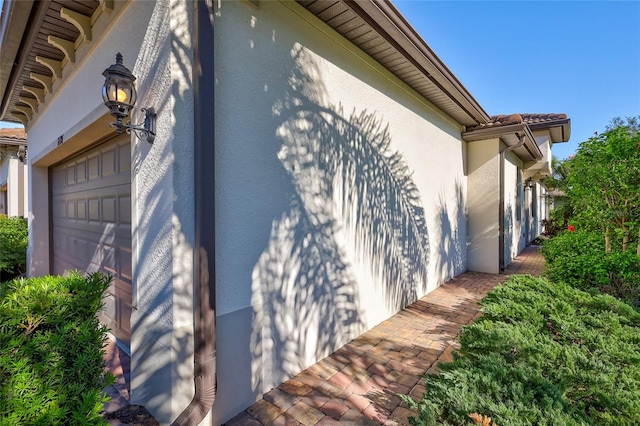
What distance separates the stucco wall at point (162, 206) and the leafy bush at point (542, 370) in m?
1.89

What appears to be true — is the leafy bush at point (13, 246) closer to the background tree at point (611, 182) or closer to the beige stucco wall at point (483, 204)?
the beige stucco wall at point (483, 204)

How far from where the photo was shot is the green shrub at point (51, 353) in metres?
1.66

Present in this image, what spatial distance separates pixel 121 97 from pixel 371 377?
12.4 feet

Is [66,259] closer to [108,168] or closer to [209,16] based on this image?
[108,168]

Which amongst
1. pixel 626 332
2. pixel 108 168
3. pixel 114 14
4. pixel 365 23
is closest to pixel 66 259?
pixel 108 168

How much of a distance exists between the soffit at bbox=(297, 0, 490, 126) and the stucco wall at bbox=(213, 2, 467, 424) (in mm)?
170

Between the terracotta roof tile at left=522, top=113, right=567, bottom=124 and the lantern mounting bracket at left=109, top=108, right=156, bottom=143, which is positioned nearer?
the lantern mounting bracket at left=109, top=108, right=156, bottom=143

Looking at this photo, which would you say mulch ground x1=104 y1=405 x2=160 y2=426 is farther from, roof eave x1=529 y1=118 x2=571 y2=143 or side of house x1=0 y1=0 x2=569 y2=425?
roof eave x1=529 y1=118 x2=571 y2=143

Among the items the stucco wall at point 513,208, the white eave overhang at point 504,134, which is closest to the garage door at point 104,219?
the white eave overhang at point 504,134

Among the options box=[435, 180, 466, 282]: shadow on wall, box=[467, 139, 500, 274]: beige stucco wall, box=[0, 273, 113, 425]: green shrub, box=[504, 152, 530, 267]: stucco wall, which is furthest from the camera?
box=[504, 152, 530, 267]: stucco wall

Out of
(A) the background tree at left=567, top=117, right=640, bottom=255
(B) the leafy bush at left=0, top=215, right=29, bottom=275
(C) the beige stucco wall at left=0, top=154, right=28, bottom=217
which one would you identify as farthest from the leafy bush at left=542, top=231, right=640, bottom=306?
(C) the beige stucco wall at left=0, top=154, right=28, bottom=217

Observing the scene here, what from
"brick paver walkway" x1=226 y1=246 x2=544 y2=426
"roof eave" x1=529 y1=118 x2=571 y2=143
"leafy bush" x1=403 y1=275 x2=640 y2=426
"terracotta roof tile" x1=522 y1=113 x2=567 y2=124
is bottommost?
"brick paver walkway" x1=226 y1=246 x2=544 y2=426

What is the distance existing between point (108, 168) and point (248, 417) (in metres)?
3.60

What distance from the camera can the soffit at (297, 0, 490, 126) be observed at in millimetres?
3523
